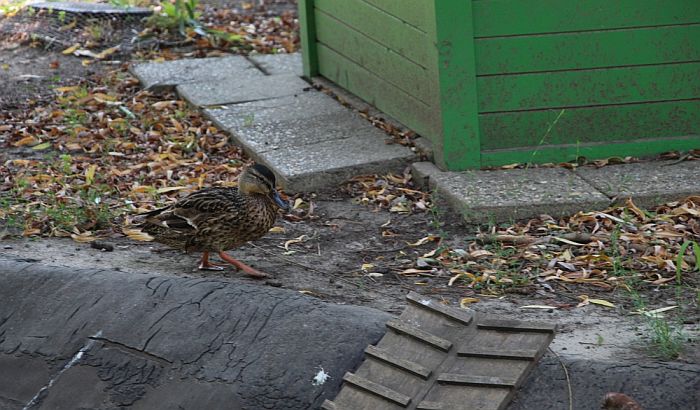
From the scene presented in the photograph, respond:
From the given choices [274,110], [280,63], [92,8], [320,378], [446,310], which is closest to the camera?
[320,378]

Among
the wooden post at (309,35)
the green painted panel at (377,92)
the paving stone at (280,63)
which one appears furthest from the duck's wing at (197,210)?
the paving stone at (280,63)

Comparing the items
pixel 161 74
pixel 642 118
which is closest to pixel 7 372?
pixel 642 118

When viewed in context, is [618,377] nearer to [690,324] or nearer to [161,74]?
[690,324]

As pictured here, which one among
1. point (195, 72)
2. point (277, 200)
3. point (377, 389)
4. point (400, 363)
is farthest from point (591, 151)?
point (195, 72)

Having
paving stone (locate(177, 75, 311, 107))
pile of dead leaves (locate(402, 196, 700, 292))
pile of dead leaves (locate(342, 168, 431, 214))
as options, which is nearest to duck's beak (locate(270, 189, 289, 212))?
pile of dead leaves (locate(402, 196, 700, 292))

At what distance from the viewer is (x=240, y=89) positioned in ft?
27.8

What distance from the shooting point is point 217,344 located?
438 centimetres

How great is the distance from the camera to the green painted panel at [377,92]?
6795 mm

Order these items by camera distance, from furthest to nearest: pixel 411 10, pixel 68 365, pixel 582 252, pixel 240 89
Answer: pixel 240 89
pixel 411 10
pixel 582 252
pixel 68 365

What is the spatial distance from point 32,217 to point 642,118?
3367 millimetres

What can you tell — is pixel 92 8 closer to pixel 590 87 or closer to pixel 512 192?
pixel 590 87

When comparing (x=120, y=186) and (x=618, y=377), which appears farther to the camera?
(x=120, y=186)

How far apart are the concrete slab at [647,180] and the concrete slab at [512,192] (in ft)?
0.31

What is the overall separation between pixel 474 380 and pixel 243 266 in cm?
153
